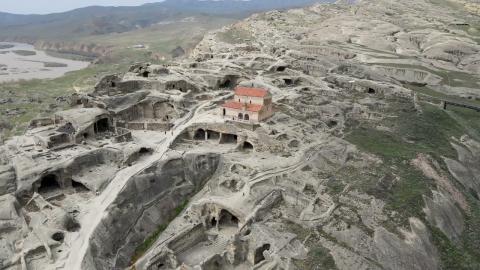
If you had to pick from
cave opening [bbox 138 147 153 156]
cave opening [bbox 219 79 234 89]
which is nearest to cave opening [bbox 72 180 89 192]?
cave opening [bbox 138 147 153 156]

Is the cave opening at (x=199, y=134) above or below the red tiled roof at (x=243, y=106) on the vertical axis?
below

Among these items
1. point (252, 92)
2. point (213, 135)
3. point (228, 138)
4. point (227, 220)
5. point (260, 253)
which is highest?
point (252, 92)

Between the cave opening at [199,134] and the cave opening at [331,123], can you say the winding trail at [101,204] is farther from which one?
the cave opening at [331,123]

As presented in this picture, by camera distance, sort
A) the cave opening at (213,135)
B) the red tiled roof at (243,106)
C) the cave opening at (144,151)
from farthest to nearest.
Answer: the cave opening at (213,135)
the red tiled roof at (243,106)
the cave opening at (144,151)

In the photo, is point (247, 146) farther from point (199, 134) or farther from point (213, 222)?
point (213, 222)

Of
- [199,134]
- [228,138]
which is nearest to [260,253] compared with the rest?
[228,138]

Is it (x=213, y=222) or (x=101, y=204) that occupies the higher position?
(x=101, y=204)

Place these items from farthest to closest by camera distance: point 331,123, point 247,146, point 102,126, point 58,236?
1. point 331,123
2. point 102,126
3. point 247,146
4. point 58,236

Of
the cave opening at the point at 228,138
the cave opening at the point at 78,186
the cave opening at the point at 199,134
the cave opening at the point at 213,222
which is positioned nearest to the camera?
the cave opening at the point at 213,222

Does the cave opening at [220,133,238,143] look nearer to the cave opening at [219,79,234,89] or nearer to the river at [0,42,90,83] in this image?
the cave opening at [219,79,234,89]

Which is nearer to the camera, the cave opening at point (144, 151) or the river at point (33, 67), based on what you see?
the cave opening at point (144, 151)

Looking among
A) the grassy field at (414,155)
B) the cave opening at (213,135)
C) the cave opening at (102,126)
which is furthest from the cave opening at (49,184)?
the grassy field at (414,155)

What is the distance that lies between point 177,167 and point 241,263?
43.8 ft

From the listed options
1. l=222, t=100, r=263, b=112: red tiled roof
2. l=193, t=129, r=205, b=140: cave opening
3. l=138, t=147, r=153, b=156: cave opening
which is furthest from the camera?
l=193, t=129, r=205, b=140: cave opening
